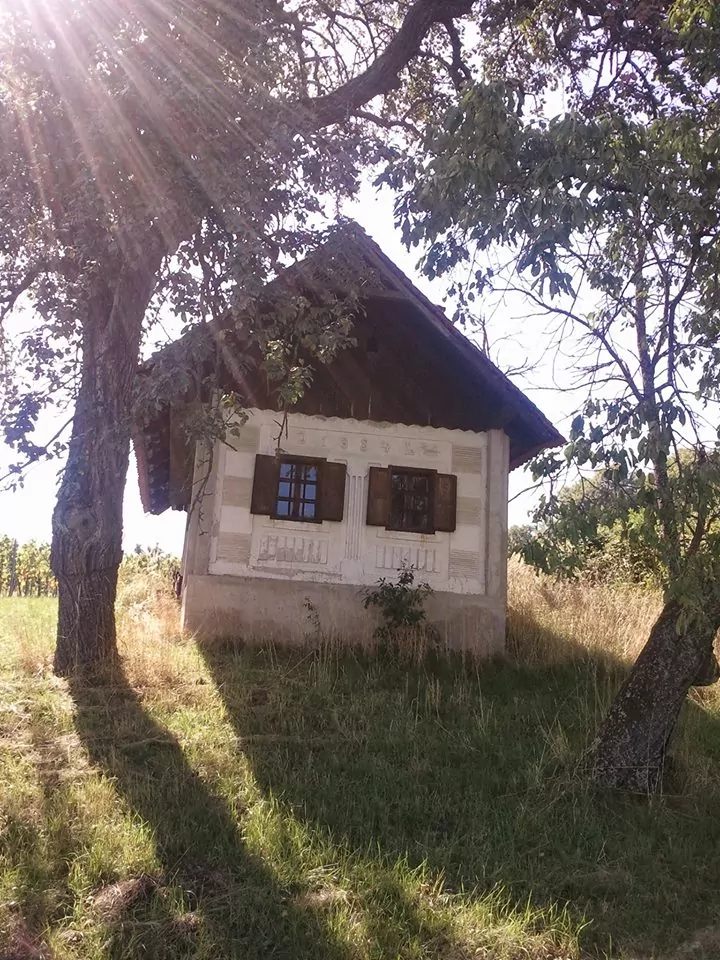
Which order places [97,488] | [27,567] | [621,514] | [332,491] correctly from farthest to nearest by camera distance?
[27,567], [332,491], [97,488], [621,514]

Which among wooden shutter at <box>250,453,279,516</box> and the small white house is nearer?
the small white house

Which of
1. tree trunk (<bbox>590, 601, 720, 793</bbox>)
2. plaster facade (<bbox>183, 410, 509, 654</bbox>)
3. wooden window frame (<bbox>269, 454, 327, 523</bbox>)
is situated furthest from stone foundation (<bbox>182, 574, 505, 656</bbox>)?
tree trunk (<bbox>590, 601, 720, 793</bbox>)

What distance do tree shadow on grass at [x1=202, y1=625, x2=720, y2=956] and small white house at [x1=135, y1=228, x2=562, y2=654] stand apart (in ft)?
6.26

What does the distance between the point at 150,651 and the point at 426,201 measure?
6.29 metres

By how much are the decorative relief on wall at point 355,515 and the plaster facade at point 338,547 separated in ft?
0.05

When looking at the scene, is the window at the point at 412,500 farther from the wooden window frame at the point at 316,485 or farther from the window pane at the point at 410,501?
the wooden window frame at the point at 316,485

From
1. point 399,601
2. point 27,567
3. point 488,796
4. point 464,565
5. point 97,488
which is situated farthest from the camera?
point 27,567

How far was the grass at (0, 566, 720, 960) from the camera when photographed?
167 inches

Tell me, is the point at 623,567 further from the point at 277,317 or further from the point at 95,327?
the point at 95,327

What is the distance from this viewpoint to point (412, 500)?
37.8 feet

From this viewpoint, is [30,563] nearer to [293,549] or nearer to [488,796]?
[293,549]

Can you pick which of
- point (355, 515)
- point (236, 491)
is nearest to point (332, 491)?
point (355, 515)

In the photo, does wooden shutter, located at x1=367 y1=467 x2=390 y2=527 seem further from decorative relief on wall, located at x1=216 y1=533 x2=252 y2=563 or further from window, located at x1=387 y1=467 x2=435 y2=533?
decorative relief on wall, located at x1=216 y1=533 x2=252 y2=563

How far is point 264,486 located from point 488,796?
5957 millimetres
